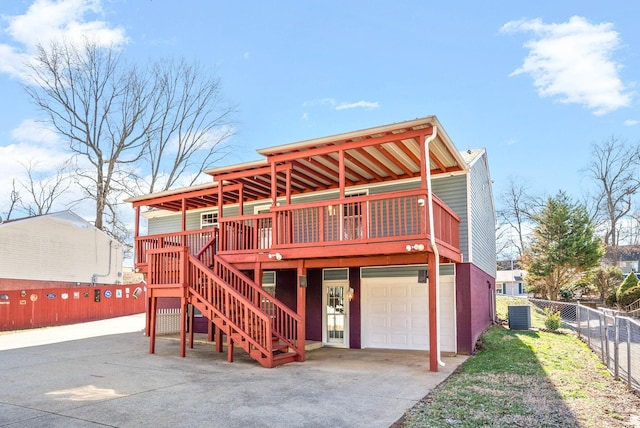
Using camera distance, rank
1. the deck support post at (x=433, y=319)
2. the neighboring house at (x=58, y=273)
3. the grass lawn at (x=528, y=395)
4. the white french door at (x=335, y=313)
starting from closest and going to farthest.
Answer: the grass lawn at (x=528, y=395), the deck support post at (x=433, y=319), the white french door at (x=335, y=313), the neighboring house at (x=58, y=273)

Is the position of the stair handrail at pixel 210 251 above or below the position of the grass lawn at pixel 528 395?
above

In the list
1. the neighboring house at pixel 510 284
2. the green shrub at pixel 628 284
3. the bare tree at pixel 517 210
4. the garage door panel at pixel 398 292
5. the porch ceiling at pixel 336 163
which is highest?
the bare tree at pixel 517 210

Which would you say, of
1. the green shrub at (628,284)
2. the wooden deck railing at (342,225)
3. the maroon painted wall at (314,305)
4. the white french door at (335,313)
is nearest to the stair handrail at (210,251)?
the wooden deck railing at (342,225)

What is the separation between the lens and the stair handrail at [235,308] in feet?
32.6

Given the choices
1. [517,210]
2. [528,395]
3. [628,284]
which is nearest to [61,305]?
[528,395]

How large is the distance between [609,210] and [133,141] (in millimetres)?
34646

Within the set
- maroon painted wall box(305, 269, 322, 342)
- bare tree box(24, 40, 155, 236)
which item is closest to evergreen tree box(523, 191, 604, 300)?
maroon painted wall box(305, 269, 322, 342)

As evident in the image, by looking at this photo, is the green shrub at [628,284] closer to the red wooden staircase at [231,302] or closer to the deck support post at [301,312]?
the red wooden staircase at [231,302]

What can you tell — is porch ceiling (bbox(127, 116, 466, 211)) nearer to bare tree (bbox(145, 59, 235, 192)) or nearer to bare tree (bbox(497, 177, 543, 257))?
bare tree (bbox(145, 59, 235, 192))

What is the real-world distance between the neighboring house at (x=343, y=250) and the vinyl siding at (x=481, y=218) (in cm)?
6

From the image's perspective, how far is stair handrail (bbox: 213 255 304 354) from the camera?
421 inches

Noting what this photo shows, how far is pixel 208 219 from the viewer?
54.8 ft

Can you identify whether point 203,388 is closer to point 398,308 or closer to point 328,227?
point 328,227

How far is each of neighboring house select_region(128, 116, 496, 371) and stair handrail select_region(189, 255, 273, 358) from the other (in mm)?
34
